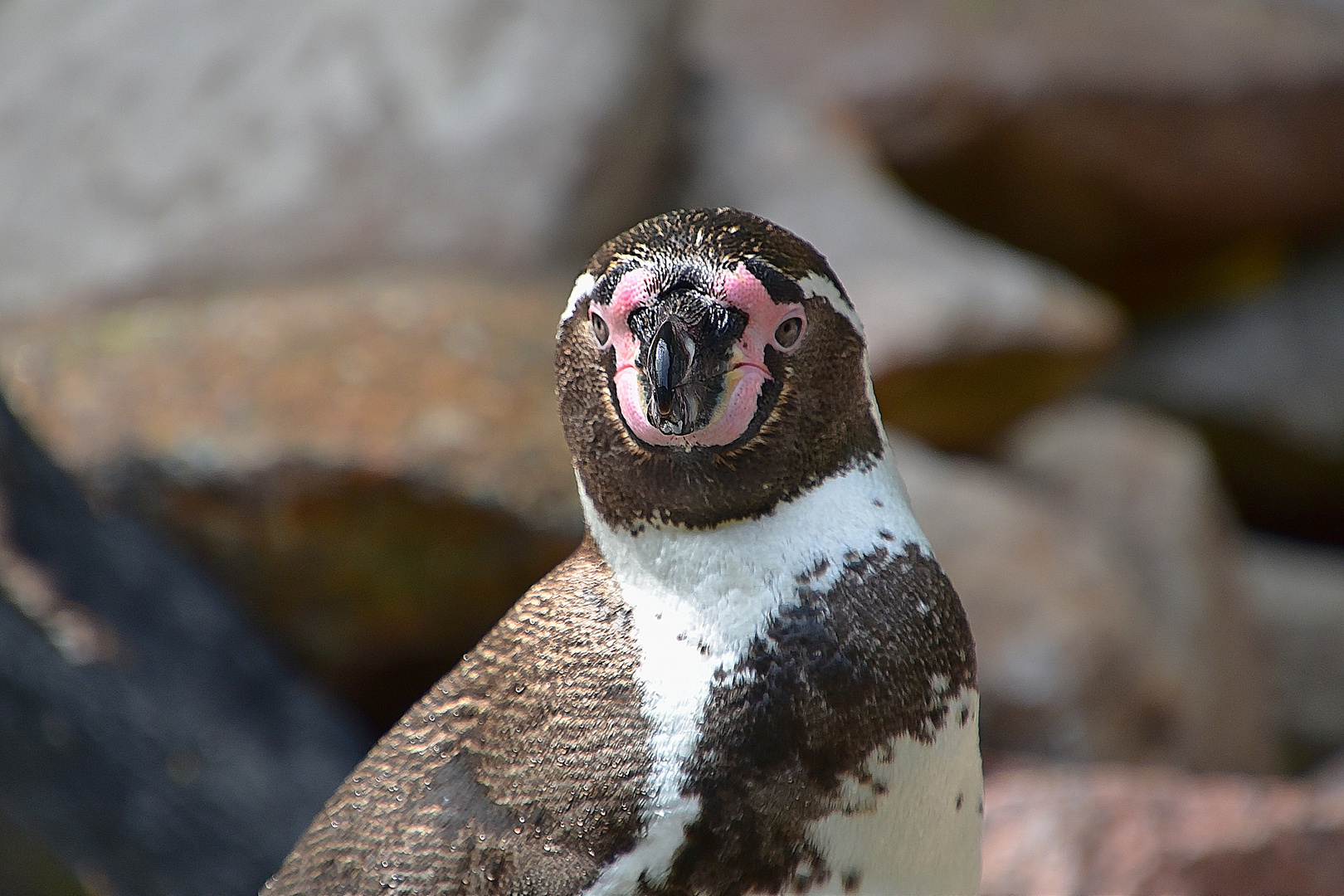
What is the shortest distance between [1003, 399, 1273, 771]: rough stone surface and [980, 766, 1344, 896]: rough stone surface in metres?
1.70

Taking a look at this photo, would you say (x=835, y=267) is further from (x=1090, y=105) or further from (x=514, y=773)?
(x=514, y=773)

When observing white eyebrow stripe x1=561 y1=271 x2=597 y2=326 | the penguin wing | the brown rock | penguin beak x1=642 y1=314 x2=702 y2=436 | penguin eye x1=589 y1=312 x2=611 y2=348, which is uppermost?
the brown rock

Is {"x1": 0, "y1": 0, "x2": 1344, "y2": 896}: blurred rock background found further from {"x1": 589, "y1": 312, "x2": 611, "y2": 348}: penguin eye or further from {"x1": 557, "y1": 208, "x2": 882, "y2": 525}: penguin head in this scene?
{"x1": 589, "y1": 312, "x2": 611, "y2": 348}: penguin eye

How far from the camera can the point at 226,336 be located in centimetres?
348

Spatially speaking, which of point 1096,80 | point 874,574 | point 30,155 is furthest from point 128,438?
point 1096,80

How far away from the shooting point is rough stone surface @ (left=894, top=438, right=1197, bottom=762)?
3.75m

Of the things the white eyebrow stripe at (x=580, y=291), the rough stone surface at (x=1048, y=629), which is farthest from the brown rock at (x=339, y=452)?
the white eyebrow stripe at (x=580, y=291)

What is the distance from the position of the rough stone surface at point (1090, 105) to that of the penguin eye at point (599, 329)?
4.49 meters

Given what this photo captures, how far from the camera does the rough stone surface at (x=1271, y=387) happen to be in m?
6.59

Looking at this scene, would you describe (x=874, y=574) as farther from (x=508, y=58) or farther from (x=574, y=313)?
(x=508, y=58)

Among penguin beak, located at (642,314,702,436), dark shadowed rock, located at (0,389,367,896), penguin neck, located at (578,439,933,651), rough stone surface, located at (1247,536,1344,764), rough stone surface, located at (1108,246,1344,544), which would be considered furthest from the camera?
rough stone surface, located at (1108,246,1344,544)

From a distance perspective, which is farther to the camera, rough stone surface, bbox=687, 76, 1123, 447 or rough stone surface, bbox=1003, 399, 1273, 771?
rough stone surface, bbox=1003, 399, 1273, 771

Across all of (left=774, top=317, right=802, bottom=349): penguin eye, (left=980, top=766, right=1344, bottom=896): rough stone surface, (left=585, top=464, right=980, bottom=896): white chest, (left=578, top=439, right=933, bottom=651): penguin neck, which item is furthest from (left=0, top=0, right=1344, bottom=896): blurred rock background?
(left=774, top=317, right=802, bottom=349): penguin eye

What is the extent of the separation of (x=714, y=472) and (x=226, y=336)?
254 centimetres
